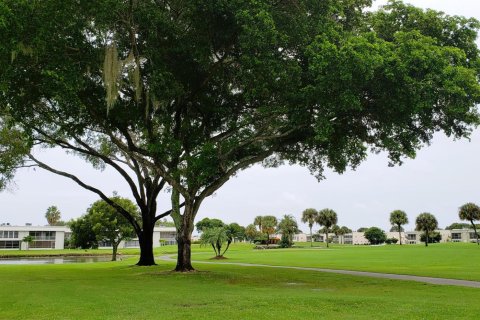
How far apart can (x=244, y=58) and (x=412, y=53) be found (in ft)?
19.9

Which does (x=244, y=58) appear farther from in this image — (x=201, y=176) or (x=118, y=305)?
(x=118, y=305)

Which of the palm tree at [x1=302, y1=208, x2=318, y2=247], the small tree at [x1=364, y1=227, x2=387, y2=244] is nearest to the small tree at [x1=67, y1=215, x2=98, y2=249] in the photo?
the palm tree at [x1=302, y1=208, x2=318, y2=247]

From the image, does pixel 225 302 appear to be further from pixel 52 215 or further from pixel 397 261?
pixel 52 215

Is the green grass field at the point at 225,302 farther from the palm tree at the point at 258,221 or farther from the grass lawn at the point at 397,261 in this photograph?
the palm tree at the point at 258,221

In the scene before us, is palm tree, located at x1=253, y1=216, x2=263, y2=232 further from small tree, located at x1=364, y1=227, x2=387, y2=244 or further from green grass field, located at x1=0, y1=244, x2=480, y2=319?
green grass field, located at x1=0, y1=244, x2=480, y2=319

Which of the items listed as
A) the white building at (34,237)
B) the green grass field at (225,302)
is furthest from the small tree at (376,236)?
the green grass field at (225,302)

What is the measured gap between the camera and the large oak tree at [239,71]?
1669cm

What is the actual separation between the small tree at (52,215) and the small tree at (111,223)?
11475 centimetres

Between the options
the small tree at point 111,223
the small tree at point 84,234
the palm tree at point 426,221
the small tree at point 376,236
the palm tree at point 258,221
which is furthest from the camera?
the small tree at point 376,236

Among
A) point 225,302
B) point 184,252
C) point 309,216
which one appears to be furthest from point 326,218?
point 225,302

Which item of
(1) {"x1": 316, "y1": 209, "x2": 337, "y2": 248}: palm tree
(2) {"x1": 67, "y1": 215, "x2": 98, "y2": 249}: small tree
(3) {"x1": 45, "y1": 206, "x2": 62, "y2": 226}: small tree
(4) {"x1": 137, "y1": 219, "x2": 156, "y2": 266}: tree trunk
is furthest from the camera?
(3) {"x1": 45, "y1": 206, "x2": 62, "y2": 226}: small tree

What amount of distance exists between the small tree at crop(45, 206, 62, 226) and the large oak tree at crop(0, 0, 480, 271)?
5648 inches

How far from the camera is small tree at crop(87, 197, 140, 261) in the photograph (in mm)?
49781

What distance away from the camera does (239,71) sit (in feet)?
66.5
